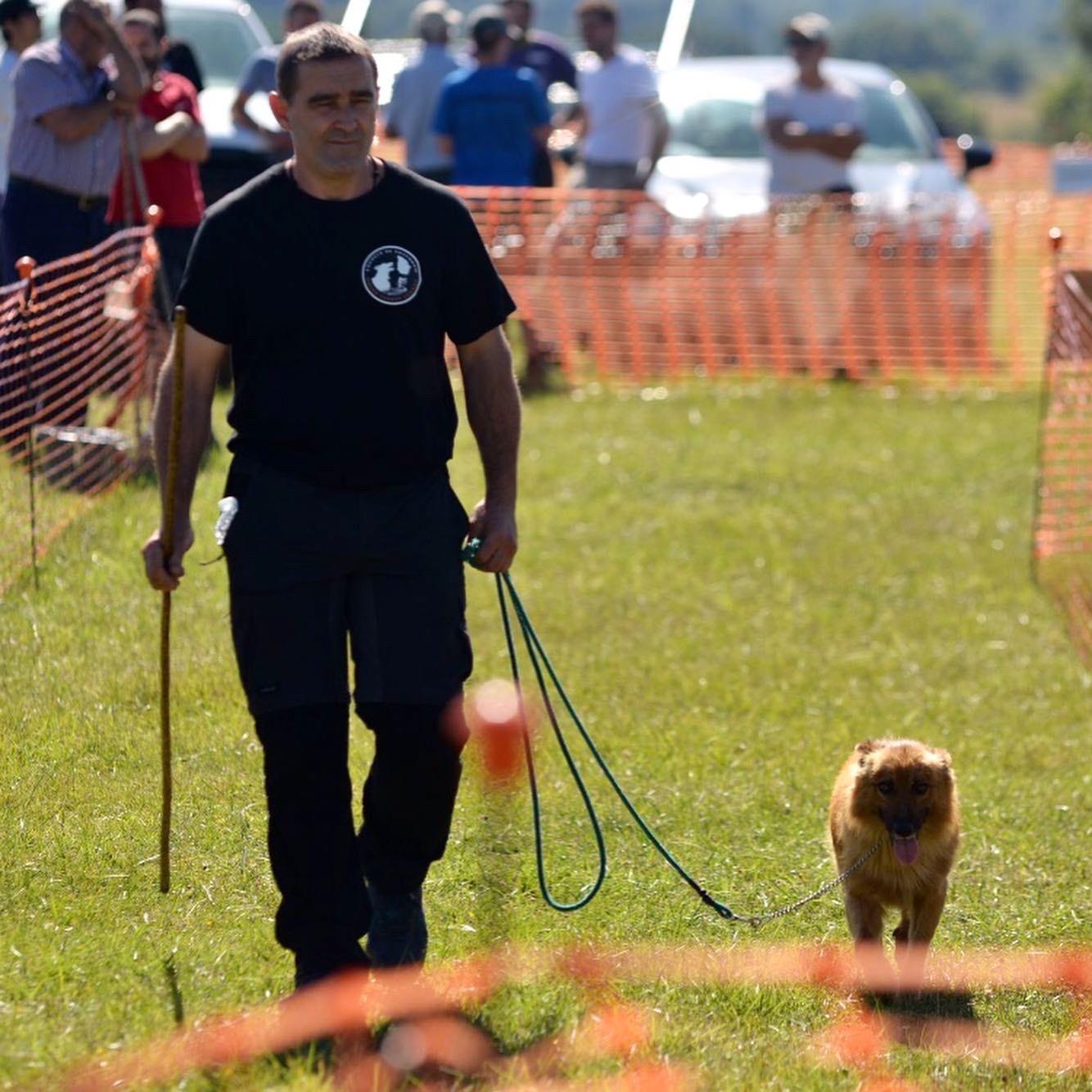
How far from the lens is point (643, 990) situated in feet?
17.4

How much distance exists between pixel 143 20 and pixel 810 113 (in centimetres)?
586

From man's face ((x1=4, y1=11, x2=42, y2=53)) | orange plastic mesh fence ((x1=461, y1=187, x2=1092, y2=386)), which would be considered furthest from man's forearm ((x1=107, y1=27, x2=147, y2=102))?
orange plastic mesh fence ((x1=461, y1=187, x2=1092, y2=386))

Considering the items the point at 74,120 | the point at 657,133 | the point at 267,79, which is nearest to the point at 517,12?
the point at 657,133

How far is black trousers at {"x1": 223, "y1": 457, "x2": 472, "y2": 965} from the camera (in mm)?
4855

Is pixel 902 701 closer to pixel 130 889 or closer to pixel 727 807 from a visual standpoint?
pixel 727 807

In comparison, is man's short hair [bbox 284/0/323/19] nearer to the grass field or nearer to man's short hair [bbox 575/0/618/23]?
man's short hair [bbox 575/0/618/23]

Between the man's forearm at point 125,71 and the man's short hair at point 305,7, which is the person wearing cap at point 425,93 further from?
the man's forearm at point 125,71

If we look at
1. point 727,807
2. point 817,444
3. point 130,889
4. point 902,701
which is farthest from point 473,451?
point 130,889

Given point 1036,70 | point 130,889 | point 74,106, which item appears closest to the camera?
point 130,889

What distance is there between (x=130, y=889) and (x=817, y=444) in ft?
27.5

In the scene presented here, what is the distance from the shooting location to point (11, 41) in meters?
11.2

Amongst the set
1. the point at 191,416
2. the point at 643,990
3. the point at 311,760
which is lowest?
the point at 643,990

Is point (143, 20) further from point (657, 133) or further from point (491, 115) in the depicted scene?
point (657, 133)

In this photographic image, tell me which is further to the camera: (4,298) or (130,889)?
(4,298)
